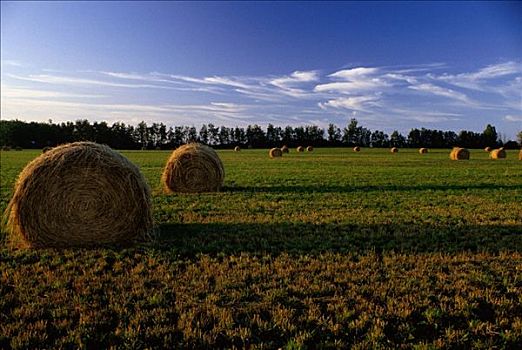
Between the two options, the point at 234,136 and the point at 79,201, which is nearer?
the point at 79,201

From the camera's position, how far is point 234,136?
5418 inches

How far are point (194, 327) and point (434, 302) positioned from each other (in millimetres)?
3321

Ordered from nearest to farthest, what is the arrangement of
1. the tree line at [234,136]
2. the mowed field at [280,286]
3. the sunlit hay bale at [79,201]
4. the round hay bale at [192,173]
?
the mowed field at [280,286]
the sunlit hay bale at [79,201]
the round hay bale at [192,173]
the tree line at [234,136]

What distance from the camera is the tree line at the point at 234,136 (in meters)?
114

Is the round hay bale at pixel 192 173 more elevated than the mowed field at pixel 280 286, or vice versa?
the round hay bale at pixel 192 173

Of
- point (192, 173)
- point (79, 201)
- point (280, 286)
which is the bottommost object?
point (280, 286)

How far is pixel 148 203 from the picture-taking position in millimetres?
9688

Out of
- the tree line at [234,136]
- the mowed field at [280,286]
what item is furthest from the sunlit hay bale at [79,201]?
the tree line at [234,136]

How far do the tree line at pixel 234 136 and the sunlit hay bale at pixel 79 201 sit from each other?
99577 millimetres

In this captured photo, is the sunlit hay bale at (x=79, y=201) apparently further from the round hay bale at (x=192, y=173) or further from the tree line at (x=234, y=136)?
the tree line at (x=234, y=136)

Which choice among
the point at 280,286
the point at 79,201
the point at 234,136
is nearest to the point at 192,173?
the point at 79,201

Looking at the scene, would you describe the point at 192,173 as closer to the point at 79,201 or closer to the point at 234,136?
the point at 79,201

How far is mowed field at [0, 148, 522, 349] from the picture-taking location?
4863 mm

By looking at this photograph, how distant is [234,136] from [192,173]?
120 metres
